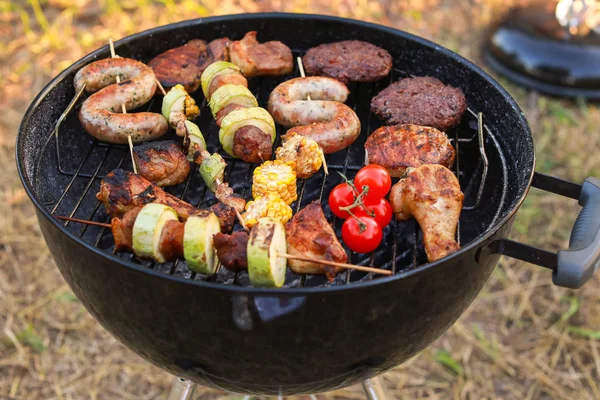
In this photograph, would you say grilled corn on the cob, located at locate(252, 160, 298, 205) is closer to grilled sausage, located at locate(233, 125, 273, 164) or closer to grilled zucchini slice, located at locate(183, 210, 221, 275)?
grilled sausage, located at locate(233, 125, 273, 164)

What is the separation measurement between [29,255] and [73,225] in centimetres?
194

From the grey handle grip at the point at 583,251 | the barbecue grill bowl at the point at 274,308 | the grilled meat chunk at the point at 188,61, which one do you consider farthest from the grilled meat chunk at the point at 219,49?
the grey handle grip at the point at 583,251

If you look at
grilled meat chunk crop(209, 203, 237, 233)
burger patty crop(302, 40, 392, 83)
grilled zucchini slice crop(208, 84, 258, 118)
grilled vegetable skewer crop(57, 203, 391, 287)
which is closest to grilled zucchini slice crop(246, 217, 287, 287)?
grilled vegetable skewer crop(57, 203, 391, 287)

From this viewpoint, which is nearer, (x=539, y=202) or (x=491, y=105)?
(x=491, y=105)

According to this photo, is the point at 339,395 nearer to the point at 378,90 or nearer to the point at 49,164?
the point at 378,90

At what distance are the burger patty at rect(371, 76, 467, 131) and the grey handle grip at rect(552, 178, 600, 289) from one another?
712 millimetres

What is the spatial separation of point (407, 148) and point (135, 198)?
3.41 ft

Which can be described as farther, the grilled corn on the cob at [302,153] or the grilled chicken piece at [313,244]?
the grilled corn on the cob at [302,153]

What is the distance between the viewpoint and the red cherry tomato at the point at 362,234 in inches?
83.9

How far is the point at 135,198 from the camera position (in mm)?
2168

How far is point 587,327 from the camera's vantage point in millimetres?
3852

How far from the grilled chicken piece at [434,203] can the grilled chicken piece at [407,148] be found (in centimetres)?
14

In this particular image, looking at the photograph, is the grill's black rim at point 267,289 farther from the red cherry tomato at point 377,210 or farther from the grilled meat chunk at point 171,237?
the red cherry tomato at point 377,210

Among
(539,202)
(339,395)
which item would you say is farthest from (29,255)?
(539,202)
